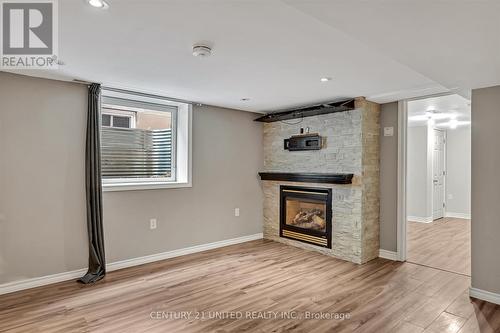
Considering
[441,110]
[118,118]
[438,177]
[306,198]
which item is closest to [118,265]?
[118,118]

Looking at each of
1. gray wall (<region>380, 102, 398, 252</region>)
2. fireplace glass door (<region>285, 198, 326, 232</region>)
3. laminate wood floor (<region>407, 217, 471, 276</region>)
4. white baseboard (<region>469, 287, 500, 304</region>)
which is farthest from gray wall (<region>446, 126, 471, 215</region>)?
white baseboard (<region>469, 287, 500, 304</region>)

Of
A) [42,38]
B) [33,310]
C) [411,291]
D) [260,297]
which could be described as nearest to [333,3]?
[42,38]

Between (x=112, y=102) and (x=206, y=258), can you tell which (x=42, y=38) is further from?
(x=206, y=258)

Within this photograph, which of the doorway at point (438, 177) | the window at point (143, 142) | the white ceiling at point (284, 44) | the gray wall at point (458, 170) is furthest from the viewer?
the gray wall at point (458, 170)

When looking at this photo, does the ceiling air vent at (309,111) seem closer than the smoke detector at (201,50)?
No

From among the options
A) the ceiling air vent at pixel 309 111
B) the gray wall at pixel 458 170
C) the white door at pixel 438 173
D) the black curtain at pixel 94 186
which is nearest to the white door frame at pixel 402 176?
the ceiling air vent at pixel 309 111

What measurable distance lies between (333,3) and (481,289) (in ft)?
9.97

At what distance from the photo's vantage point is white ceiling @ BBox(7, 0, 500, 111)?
161cm

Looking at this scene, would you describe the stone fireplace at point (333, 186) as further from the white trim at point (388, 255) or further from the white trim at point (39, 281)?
the white trim at point (39, 281)

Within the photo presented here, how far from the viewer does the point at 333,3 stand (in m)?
1.44

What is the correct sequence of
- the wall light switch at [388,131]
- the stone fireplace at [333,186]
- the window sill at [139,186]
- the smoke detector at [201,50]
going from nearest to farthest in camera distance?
the smoke detector at [201,50] → the window sill at [139,186] → the stone fireplace at [333,186] → the wall light switch at [388,131]

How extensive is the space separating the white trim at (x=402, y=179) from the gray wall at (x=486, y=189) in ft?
3.40

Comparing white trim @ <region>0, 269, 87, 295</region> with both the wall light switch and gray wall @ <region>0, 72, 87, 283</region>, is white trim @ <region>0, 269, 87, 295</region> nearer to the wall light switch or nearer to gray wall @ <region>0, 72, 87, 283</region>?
gray wall @ <region>0, 72, 87, 283</region>

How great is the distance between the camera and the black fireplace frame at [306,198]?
4.28 meters
